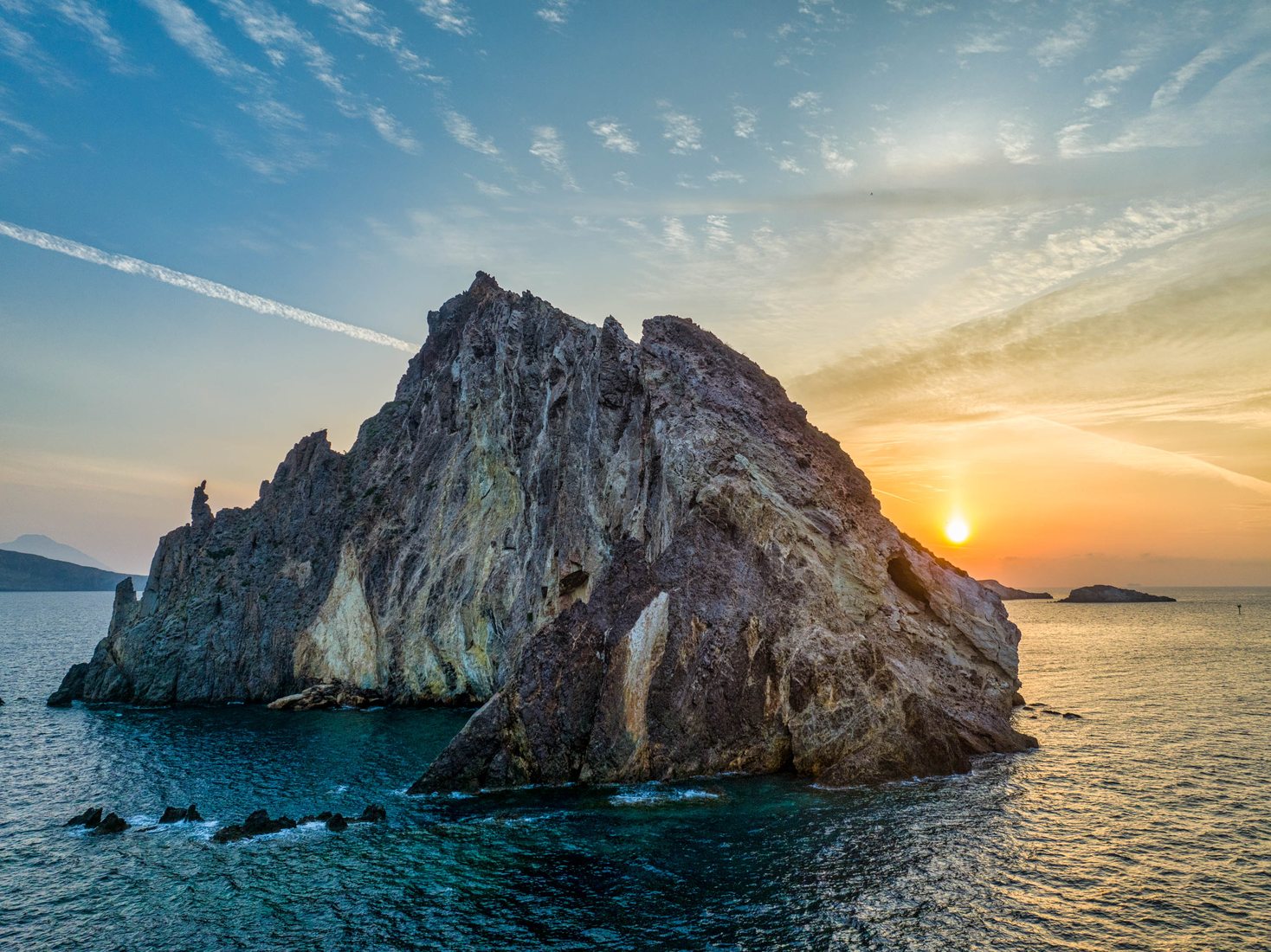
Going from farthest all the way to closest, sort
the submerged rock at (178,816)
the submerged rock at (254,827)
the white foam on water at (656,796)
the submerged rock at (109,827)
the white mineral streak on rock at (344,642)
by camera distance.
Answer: the white mineral streak on rock at (344,642) → the white foam on water at (656,796) → the submerged rock at (178,816) → the submerged rock at (109,827) → the submerged rock at (254,827)

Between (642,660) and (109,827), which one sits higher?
(642,660)

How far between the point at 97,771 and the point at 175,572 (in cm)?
4470

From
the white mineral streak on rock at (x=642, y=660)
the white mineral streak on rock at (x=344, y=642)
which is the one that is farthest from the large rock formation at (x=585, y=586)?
the white mineral streak on rock at (x=344, y=642)

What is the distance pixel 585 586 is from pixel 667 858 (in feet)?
117

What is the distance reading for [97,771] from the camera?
49094 mm

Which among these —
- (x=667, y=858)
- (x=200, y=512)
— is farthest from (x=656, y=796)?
(x=200, y=512)

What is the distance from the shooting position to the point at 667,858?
102ft

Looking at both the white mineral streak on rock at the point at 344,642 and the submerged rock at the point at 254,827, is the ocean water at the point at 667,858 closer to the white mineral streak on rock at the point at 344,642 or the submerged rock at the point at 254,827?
the submerged rock at the point at 254,827

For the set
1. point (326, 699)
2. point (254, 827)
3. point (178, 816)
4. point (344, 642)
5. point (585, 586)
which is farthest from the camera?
point (344, 642)

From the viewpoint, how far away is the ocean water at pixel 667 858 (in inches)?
997

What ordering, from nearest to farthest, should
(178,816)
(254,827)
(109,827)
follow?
(254,827) → (109,827) → (178,816)

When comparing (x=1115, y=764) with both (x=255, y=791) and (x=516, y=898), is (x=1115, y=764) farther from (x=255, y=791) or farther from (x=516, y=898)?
(x=255, y=791)

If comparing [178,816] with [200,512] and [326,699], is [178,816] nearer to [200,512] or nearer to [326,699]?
[326,699]

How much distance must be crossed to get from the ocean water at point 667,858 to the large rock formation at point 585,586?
3.89m
